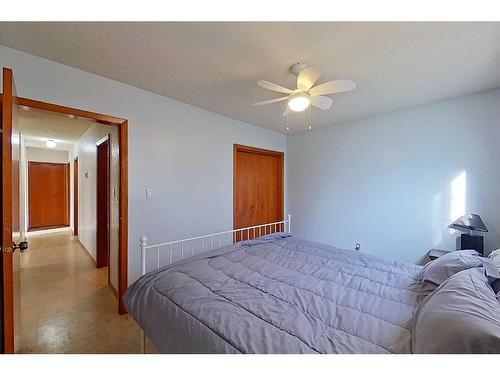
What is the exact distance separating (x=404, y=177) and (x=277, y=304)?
2549 mm

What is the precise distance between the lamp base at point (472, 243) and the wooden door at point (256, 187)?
244cm

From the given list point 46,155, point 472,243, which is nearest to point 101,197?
point 46,155

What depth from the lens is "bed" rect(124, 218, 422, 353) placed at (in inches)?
37.8

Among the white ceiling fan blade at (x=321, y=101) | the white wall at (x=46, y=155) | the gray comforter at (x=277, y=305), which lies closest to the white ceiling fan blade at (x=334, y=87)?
the white ceiling fan blade at (x=321, y=101)

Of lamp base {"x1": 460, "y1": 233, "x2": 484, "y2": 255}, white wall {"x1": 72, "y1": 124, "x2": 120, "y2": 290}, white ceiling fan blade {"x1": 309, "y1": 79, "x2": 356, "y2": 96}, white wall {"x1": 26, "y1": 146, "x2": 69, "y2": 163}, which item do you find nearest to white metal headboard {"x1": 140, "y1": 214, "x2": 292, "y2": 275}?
white wall {"x1": 72, "y1": 124, "x2": 120, "y2": 290}

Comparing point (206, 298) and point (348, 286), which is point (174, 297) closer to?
point (206, 298)

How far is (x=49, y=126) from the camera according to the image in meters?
3.76

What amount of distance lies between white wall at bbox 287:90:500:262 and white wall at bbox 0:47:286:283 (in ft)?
4.76

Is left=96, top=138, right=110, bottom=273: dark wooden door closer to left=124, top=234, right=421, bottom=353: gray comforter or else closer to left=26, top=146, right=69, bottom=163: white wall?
left=124, top=234, right=421, bottom=353: gray comforter

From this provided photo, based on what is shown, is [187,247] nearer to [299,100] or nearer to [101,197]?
[101,197]

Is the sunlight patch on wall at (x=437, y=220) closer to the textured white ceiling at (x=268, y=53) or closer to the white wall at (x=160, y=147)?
the textured white ceiling at (x=268, y=53)

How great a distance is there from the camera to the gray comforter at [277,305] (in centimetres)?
96
